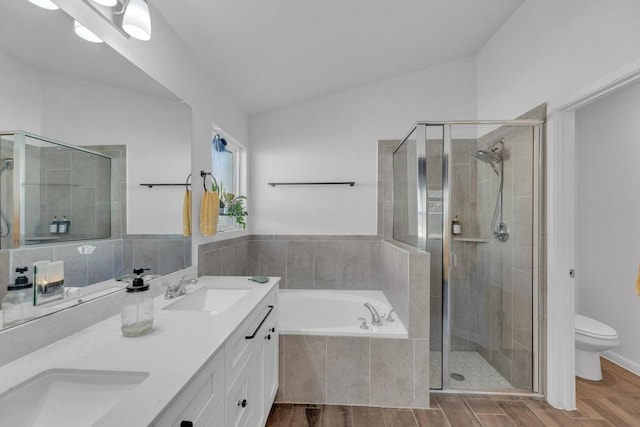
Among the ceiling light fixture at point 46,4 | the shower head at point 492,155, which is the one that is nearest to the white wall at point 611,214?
the shower head at point 492,155

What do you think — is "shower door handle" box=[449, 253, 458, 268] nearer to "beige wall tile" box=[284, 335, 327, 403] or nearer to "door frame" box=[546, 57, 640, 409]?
"door frame" box=[546, 57, 640, 409]

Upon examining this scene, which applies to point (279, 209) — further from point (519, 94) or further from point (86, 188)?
point (519, 94)

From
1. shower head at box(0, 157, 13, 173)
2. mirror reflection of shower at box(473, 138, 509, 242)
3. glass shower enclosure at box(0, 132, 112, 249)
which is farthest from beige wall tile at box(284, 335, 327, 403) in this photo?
shower head at box(0, 157, 13, 173)

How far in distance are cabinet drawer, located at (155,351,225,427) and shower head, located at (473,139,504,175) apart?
227 centimetres

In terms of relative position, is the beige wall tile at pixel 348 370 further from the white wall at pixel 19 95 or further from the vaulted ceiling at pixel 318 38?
the vaulted ceiling at pixel 318 38

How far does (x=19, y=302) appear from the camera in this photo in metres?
0.89

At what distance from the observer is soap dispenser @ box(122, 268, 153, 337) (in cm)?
101

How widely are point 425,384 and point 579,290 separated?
7.48ft

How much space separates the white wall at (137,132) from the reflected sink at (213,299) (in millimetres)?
412

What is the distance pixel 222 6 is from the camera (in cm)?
156

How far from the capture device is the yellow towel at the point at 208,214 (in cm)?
197

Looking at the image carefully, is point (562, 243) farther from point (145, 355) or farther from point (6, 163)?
point (6, 163)

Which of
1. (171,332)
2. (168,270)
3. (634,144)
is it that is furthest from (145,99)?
(634,144)

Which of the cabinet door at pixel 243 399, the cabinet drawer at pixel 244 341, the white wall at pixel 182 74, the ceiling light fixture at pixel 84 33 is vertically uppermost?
the white wall at pixel 182 74
